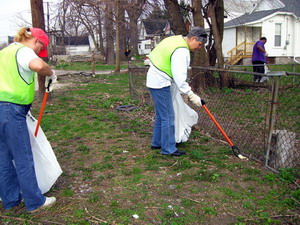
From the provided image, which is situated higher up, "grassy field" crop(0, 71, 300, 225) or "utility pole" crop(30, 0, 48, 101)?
"utility pole" crop(30, 0, 48, 101)

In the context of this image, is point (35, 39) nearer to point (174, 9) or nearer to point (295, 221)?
point (295, 221)

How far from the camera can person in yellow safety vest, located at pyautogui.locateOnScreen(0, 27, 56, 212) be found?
8.77 feet

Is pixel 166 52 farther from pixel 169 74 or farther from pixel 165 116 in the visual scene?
pixel 165 116

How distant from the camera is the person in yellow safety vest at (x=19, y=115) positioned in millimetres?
2672

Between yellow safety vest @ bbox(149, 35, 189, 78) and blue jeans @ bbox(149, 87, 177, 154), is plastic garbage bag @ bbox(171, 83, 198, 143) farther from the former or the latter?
yellow safety vest @ bbox(149, 35, 189, 78)

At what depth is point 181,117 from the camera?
15.1 ft

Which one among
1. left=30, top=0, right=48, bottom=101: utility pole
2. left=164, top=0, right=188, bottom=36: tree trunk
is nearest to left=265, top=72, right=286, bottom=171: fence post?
left=30, top=0, right=48, bottom=101: utility pole

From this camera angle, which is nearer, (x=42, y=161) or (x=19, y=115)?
(x=19, y=115)

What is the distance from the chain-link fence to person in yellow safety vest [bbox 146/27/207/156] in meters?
0.60

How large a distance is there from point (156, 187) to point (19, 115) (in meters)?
1.57

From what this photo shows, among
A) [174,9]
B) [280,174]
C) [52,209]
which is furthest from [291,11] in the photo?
[52,209]

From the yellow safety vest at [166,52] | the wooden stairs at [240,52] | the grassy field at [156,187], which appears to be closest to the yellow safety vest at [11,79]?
the grassy field at [156,187]

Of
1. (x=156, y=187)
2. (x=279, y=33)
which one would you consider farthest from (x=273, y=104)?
(x=279, y=33)

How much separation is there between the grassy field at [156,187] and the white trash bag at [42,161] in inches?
7.8
